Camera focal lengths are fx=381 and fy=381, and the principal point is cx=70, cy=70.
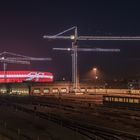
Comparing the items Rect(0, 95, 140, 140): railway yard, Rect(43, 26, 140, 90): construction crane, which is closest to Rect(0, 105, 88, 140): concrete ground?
Rect(0, 95, 140, 140): railway yard

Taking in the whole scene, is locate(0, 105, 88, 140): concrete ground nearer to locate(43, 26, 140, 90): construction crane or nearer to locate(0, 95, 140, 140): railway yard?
locate(0, 95, 140, 140): railway yard

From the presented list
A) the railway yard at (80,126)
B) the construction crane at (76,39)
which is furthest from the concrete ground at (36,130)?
the construction crane at (76,39)

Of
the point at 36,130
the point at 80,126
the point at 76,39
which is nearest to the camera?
the point at 36,130

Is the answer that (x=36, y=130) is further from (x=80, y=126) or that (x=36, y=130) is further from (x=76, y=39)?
(x=76, y=39)

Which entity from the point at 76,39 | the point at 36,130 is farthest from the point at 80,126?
the point at 76,39

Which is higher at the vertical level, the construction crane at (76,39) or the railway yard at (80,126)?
the construction crane at (76,39)

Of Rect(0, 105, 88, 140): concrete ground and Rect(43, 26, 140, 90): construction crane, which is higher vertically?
Rect(43, 26, 140, 90): construction crane

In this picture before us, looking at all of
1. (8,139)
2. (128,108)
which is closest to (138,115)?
(128,108)

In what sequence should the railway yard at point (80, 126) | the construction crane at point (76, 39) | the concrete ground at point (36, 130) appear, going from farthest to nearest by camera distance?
1. the construction crane at point (76, 39)
2. the railway yard at point (80, 126)
3. the concrete ground at point (36, 130)

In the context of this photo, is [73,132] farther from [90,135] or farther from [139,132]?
[139,132]

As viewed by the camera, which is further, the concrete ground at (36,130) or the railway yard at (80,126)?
the railway yard at (80,126)

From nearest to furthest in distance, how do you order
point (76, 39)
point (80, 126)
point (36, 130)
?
point (36, 130) → point (80, 126) → point (76, 39)

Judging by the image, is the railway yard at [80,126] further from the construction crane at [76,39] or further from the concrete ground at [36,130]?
Result: the construction crane at [76,39]

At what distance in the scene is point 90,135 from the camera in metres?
37.9
